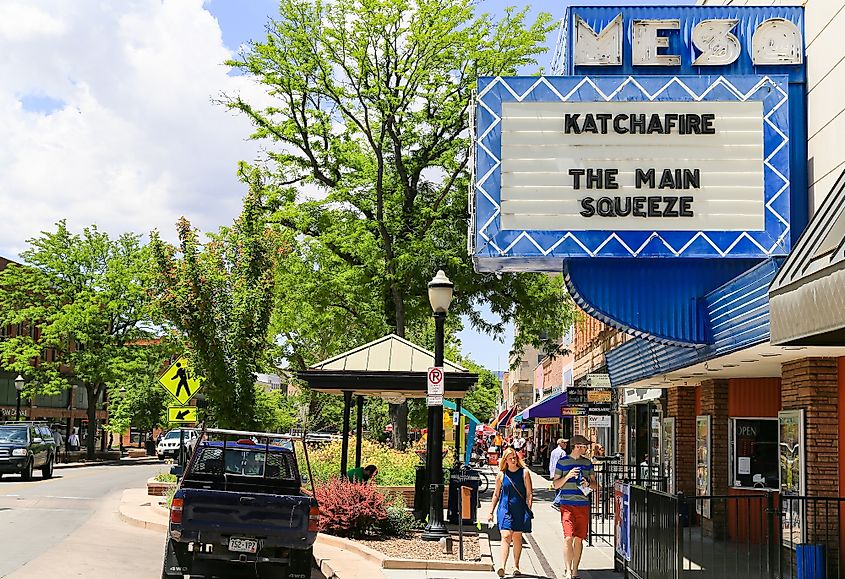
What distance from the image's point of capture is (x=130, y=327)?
60.5 m

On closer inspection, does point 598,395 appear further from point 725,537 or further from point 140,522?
point 725,537

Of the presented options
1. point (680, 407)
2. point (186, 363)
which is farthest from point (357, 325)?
point (680, 407)

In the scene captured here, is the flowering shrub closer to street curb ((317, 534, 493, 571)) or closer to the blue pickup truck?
street curb ((317, 534, 493, 571))

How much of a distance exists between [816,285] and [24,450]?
30769 mm

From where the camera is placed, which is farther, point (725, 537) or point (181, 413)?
point (181, 413)

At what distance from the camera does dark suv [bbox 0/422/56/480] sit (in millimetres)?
32219

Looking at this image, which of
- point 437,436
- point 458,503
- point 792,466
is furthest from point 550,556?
point 792,466

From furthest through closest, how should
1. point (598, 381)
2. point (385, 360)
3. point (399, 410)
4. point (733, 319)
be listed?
point (399, 410)
point (598, 381)
point (385, 360)
point (733, 319)

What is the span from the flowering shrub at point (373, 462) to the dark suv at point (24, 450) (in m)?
11.4

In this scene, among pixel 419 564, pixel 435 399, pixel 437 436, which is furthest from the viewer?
pixel 437 436

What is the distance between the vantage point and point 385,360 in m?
19.2

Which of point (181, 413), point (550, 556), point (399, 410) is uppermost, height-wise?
point (399, 410)

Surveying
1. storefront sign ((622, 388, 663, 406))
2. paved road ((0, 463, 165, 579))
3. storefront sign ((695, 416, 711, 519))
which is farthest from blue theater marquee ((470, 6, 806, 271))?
storefront sign ((622, 388, 663, 406))

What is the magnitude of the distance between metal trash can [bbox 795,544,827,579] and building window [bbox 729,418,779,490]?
551 centimetres
